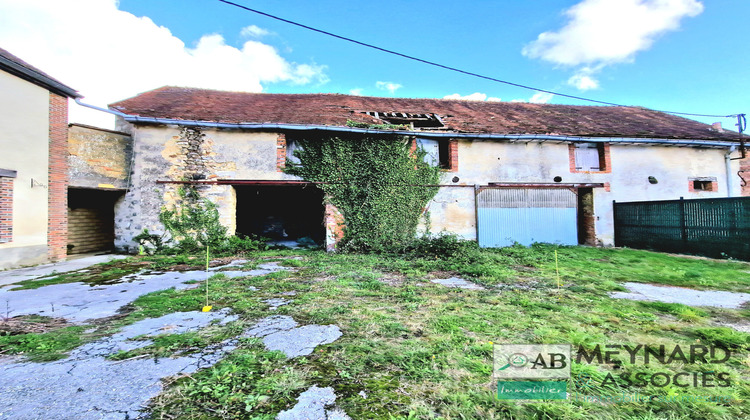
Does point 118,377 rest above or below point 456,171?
below

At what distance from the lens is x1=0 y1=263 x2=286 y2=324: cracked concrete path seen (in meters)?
3.43

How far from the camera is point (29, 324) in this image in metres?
3.01

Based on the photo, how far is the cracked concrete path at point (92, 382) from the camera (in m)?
1.63

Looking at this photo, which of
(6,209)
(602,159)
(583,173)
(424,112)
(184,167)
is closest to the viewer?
(6,209)

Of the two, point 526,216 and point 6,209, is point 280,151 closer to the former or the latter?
point 6,209

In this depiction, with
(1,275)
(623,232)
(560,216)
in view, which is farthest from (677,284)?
(1,275)

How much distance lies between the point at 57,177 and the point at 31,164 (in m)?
0.54

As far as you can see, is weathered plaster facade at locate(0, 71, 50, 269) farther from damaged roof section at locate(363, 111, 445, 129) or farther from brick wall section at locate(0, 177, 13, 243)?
damaged roof section at locate(363, 111, 445, 129)

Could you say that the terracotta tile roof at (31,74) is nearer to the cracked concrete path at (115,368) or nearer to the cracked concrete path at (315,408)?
the cracked concrete path at (115,368)

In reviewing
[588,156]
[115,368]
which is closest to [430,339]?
[115,368]

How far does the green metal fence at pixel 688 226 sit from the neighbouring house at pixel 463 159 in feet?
2.00

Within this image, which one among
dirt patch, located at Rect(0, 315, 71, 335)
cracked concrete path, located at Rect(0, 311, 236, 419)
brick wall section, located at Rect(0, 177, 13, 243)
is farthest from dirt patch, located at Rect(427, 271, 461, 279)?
brick wall section, located at Rect(0, 177, 13, 243)

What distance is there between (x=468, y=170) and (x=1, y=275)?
11645 mm

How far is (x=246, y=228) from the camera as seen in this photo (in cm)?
1266
